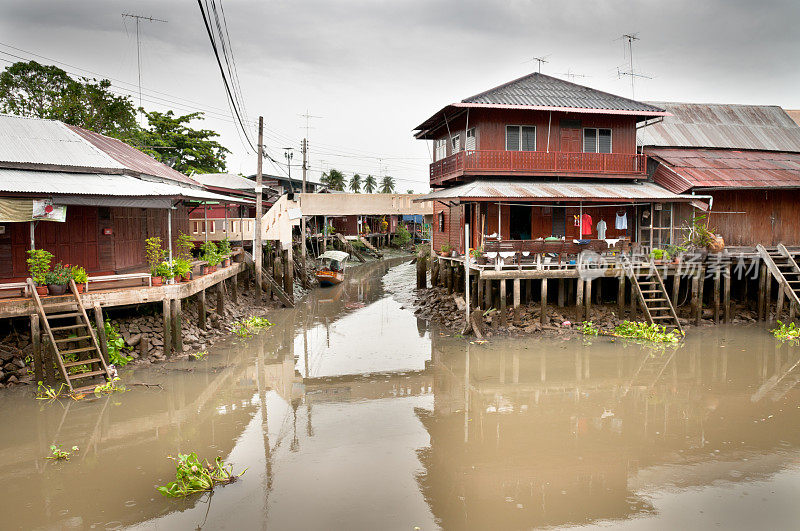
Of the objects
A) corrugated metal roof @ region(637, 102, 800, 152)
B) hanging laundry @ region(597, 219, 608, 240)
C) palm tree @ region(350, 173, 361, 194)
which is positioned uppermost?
palm tree @ region(350, 173, 361, 194)

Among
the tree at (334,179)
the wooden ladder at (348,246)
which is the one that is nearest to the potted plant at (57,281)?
the wooden ladder at (348,246)

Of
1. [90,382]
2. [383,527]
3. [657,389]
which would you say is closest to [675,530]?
[383,527]

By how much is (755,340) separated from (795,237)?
28.9 ft

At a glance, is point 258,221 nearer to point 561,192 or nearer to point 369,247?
point 561,192

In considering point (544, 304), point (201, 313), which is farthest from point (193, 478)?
point (544, 304)

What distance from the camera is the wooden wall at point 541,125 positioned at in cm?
2231

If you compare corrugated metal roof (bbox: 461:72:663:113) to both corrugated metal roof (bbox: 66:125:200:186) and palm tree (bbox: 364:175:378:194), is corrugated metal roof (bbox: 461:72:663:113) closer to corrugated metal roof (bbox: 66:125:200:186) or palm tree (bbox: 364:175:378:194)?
corrugated metal roof (bbox: 66:125:200:186)

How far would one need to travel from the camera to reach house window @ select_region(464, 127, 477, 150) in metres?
22.9

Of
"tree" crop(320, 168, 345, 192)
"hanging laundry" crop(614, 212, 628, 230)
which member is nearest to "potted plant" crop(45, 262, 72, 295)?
"hanging laundry" crop(614, 212, 628, 230)

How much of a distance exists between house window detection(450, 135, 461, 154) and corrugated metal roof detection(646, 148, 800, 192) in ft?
26.8

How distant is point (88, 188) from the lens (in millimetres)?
14438

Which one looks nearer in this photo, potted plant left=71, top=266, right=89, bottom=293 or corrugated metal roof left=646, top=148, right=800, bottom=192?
potted plant left=71, top=266, right=89, bottom=293

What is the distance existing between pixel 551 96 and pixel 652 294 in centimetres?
885

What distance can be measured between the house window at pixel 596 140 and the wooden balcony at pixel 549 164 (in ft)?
2.99
